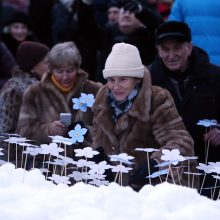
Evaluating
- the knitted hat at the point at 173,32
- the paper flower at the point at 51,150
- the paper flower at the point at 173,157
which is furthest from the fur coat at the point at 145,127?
the paper flower at the point at 173,157

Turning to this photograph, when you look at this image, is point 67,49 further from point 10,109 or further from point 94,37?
point 94,37

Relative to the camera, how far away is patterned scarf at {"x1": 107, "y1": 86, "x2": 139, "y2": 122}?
5.70 meters

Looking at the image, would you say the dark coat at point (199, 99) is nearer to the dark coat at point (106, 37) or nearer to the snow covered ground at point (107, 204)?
the dark coat at point (106, 37)

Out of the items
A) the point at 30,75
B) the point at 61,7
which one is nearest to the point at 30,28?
the point at 61,7

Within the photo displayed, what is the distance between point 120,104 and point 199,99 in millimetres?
779

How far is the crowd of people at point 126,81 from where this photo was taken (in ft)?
18.6

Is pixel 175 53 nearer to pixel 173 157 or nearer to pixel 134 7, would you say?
pixel 134 7

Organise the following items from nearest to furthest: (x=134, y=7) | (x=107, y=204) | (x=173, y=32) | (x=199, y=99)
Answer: (x=107, y=204), (x=199, y=99), (x=173, y=32), (x=134, y=7)

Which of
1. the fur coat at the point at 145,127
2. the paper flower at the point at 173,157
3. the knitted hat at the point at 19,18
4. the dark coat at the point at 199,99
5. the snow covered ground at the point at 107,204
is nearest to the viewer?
the snow covered ground at the point at 107,204

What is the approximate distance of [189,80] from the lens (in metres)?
6.31

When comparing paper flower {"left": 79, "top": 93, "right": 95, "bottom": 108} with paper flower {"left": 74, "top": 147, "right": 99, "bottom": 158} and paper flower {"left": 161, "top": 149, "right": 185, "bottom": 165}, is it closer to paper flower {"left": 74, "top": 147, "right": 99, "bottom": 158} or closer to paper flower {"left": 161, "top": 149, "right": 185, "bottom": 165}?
paper flower {"left": 74, "top": 147, "right": 99, "bottom": 158}

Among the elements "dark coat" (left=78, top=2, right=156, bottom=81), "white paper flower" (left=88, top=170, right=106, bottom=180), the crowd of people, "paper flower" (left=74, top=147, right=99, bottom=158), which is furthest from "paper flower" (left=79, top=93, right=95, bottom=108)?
"dark coat" (left=78, top=2, right=156, bottom=81)

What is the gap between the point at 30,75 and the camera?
24.2ft

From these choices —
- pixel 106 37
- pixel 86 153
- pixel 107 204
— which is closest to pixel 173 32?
pixel 106 37
